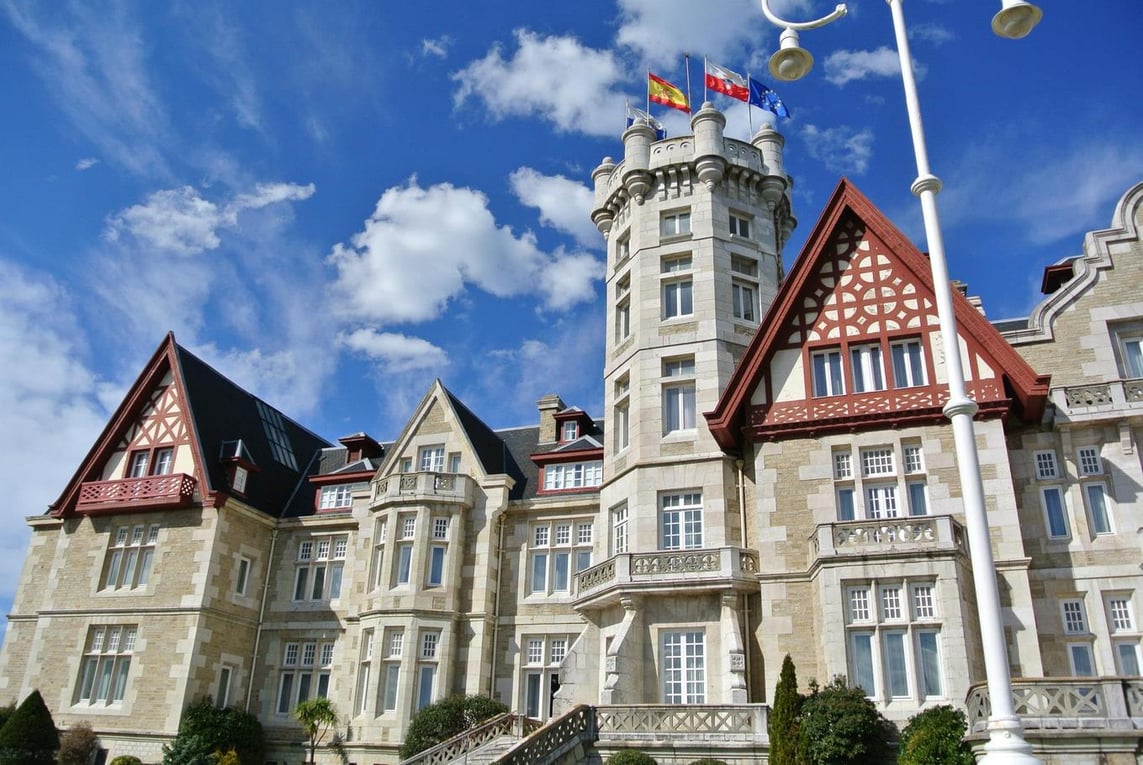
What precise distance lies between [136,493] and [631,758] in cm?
2127

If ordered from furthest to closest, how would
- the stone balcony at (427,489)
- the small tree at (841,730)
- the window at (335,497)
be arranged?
the window at (335,497)
the stone balcony at (427,489)
the small tree at (841,730)

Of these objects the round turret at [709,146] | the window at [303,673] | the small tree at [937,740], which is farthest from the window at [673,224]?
the window at [303,673]

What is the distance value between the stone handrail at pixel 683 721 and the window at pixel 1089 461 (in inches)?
389

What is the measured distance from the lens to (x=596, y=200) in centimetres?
3105

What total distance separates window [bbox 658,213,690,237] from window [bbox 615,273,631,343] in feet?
5.79

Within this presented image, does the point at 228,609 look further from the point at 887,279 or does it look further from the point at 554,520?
the point at 887,279

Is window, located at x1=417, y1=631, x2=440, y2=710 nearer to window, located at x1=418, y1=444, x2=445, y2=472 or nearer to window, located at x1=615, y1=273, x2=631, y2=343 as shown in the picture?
window, located at x1=418, y1=444, x2=445, y2=472

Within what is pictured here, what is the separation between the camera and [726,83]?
29.3m

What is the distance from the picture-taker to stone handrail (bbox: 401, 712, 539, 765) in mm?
21156

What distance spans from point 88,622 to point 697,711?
2176cm

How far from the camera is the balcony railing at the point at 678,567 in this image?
22172mm

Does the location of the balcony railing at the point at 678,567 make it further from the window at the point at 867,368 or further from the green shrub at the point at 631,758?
the window at the point at 867,368

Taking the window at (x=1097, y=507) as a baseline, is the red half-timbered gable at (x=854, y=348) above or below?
above

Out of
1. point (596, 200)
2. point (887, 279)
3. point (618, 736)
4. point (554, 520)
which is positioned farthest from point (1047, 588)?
point (596, 200)
